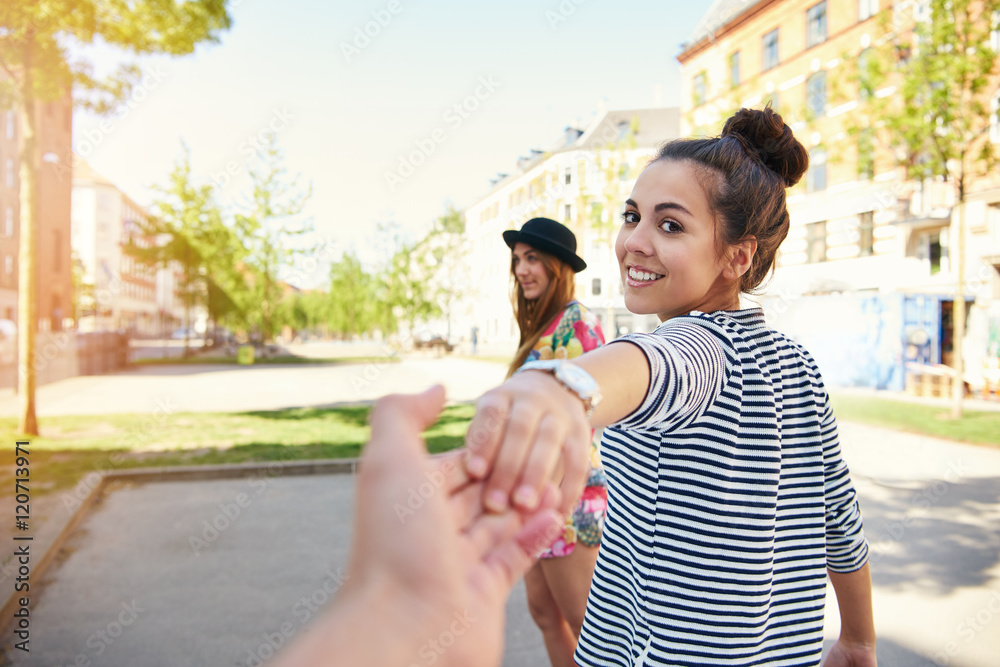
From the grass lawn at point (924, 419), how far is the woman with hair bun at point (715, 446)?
1033 centimetres

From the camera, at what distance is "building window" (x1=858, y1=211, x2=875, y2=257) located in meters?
22.7

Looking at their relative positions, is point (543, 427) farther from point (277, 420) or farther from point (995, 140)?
point (995, 140)

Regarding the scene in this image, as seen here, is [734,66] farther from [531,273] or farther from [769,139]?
[769,139]

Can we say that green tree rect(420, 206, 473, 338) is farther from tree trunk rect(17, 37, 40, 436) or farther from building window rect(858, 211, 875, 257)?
tree trunk rect(17, 37, 40, 436)

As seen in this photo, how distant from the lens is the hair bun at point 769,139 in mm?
1459

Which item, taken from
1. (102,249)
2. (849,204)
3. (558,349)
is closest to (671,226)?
(558,349)

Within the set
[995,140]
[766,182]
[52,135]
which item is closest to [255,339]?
[52,135]

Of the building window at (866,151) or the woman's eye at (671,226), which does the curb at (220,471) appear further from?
the building window at (866,151)

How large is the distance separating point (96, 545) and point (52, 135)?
992 inches

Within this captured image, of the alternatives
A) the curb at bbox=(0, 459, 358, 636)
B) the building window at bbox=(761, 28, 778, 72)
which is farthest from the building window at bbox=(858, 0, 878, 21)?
the curb at bbox=(0, 459, 358, 636)

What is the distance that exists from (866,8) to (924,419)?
18859 millimetres

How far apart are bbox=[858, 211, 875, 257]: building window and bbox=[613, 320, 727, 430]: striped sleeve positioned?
25627mm

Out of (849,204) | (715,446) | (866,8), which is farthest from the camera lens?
(849,204)

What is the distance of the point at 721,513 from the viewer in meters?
1.27
